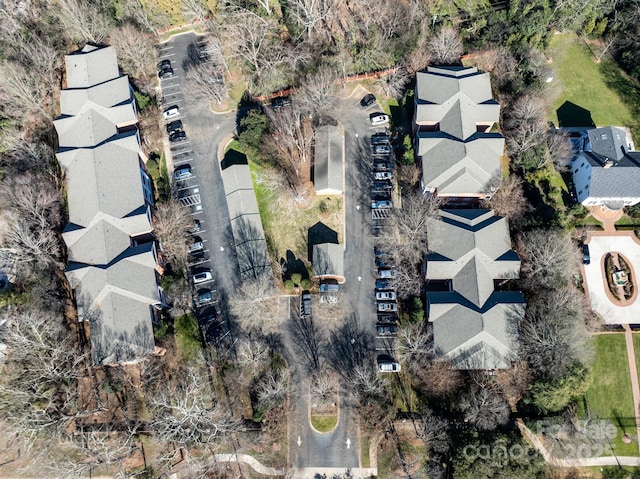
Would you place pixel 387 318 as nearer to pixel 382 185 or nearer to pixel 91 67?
pixel 382 185

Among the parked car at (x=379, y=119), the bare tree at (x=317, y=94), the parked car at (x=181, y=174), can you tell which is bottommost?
the parked car at (x=181, y=174)

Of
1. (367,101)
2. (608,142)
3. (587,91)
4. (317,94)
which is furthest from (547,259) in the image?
(317,94)

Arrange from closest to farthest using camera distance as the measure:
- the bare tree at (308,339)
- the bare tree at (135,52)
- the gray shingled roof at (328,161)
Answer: the bare tree at (308,339)
the gray shingled roof at (328,161)
the bare tree at (135,52)

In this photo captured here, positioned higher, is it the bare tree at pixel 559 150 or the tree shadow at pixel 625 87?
the tree shadow at pixel 625 87

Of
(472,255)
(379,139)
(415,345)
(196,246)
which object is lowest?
(415,345)

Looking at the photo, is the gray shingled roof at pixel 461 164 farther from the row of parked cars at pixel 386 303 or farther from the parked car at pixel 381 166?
the row of parked cars at pixel 386 303

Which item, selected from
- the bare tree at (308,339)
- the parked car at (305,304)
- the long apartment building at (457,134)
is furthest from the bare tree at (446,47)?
the bare tree at (308,339)

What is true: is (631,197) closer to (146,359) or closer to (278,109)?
(278,109)
